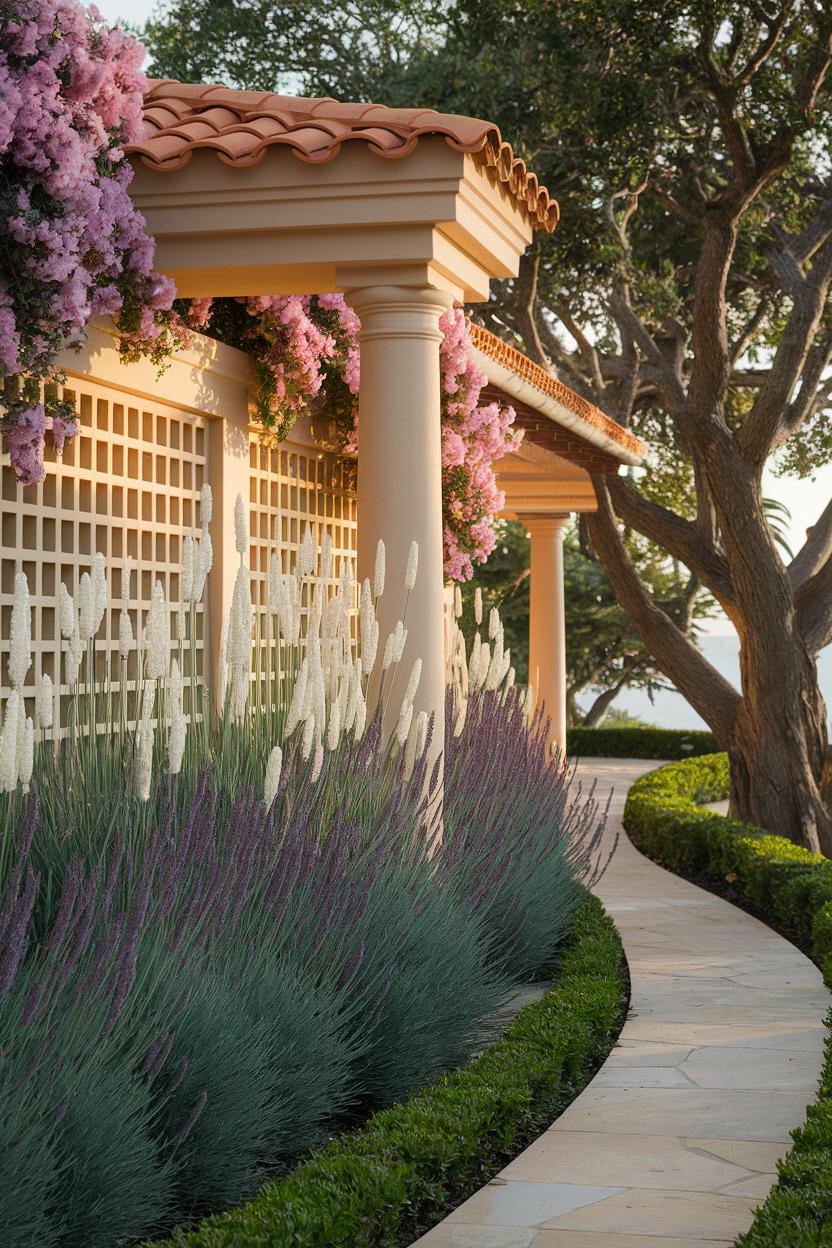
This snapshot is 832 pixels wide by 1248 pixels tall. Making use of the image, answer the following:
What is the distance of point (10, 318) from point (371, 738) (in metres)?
2.00

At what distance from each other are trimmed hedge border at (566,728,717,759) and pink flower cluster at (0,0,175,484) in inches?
835

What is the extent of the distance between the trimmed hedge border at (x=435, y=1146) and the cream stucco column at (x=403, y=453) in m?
1.48

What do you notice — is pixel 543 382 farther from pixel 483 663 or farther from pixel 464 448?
pixel 483 663

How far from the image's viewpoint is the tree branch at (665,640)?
554 inches

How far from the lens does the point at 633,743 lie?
26422 mm

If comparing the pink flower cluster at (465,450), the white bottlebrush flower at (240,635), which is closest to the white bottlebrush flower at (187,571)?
the white bottlebrush flower at (240,635)

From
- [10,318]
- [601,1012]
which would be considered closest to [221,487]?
[10,318]

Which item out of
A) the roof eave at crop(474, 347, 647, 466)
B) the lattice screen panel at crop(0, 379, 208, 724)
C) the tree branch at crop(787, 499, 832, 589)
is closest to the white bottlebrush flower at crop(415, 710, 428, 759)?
the lattice screen panel at crop(0, 379, 208, 724)

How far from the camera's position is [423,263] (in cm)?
604

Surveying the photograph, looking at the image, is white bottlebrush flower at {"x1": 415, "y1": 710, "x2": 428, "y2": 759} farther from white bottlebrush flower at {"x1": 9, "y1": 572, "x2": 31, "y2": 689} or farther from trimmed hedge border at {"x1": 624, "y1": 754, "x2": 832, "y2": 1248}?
white bottlebrush flower at {"x1": 9, "y1": 572, "x2": 31, "y2": 689}

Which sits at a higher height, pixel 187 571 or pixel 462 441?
pixel 462 441

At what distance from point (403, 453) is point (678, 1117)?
2.95 m

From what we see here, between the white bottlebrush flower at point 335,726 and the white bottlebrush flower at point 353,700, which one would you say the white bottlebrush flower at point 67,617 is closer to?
the white bottlebrush flower at point 335,726

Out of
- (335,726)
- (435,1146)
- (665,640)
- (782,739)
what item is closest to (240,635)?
(335,726)
